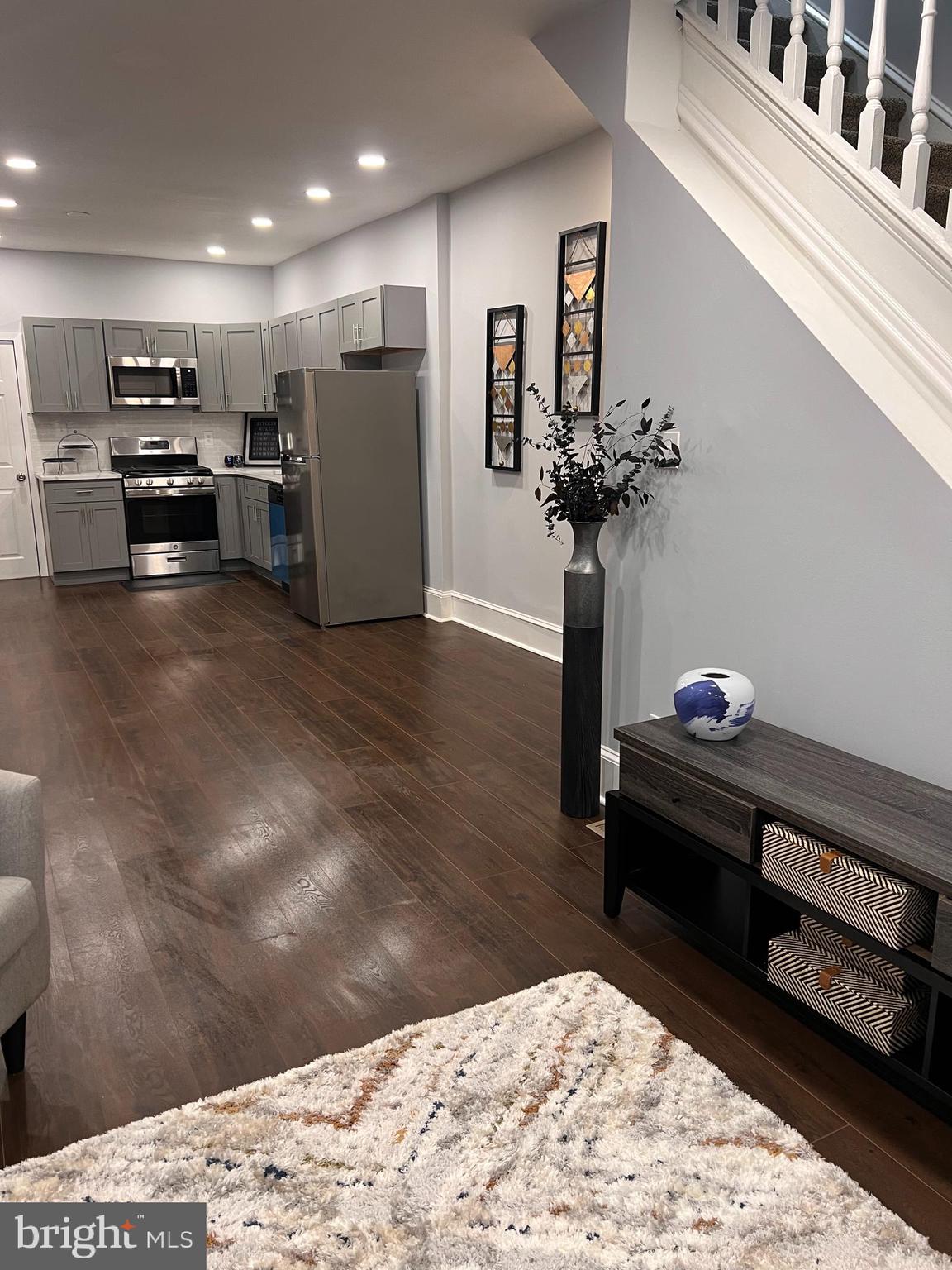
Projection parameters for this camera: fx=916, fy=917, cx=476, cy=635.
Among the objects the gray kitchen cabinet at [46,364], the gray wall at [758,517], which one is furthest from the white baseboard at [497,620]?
the gray kitchen cabinet at [46,364]

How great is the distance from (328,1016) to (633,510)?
191 cm

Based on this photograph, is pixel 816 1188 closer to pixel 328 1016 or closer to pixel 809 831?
pixel 809 831

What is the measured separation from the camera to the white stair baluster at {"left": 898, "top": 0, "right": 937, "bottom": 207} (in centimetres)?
231

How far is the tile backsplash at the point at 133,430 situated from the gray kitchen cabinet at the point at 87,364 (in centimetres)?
28

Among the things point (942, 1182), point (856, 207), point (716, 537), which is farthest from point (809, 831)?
point (856, 207)

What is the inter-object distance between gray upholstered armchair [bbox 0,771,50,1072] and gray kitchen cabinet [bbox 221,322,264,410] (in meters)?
7.03

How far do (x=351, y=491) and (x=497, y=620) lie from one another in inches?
52.6

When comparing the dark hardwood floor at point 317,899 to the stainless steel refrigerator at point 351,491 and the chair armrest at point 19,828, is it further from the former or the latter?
the stainless steel refrigerator at point 351,491

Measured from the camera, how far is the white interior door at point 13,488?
786cm

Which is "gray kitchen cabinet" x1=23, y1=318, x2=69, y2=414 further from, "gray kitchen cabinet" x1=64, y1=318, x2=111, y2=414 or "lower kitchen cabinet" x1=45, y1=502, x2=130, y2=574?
"lower kitchen cabinet" x1=45, y1=502, x2=130, y2=574

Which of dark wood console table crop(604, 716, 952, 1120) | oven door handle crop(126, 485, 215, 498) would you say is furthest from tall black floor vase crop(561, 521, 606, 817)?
oven door handle crop(126, 485, 215, 498)

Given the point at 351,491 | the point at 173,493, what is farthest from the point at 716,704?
the point at 173,493

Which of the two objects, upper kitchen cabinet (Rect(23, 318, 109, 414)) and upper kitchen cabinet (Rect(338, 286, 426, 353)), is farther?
upper kitchen cabinet (Rect(23, 318, 109, 414))

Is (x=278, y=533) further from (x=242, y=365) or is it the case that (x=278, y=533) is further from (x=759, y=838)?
(x=759, y=838)
